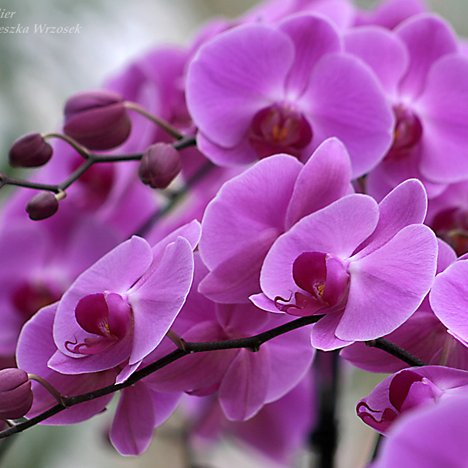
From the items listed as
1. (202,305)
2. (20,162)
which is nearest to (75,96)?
(20,162)

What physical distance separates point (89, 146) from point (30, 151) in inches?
2.2

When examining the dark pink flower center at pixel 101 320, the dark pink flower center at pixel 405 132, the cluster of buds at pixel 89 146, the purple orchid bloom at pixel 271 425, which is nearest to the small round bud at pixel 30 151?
the cluster of buds at pixel 89 146

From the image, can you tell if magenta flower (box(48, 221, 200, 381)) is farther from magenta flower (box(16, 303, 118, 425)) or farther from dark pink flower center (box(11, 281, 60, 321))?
dark pink flower center (box(11, 281, 60, 321))

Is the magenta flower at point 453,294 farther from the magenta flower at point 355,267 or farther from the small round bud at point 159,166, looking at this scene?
the small round bud at point 159,166

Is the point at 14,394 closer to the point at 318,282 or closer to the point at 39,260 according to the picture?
the point at 318,282

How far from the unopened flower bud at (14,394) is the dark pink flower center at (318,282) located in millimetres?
119

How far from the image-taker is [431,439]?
24 centimetres

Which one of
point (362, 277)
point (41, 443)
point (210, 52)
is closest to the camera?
point (362, 277)

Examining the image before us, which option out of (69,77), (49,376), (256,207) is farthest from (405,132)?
(69,77)

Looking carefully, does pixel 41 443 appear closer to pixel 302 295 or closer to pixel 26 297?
pixel 26 297

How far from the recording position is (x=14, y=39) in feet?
2.92

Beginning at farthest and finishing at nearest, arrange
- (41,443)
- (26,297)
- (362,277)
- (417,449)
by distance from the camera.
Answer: (41,443) < (26,297) < (362,277) < (417,449)

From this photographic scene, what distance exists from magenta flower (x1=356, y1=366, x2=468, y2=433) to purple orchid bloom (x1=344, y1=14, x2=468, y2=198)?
6.6 inches

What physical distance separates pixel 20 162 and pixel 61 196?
4 centimetres
